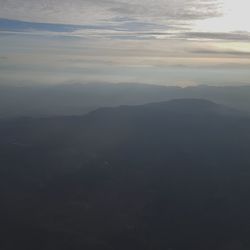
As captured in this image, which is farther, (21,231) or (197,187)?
(197,187)

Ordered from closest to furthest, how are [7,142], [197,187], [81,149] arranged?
[197,187], [81,149], [7,142]

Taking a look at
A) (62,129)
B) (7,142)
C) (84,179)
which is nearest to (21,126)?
(62,129)

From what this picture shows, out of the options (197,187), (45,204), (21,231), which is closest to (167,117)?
(197,187)

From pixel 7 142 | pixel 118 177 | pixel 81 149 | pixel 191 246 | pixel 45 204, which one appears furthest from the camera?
pixel 7 142

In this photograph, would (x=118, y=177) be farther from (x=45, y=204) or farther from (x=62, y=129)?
(x=62, y=129)

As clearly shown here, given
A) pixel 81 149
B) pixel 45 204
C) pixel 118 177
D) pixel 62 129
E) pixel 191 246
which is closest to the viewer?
pixel 191 246

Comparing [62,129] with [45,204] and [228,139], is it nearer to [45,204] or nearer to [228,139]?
[228,139]

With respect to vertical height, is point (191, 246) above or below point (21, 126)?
above
